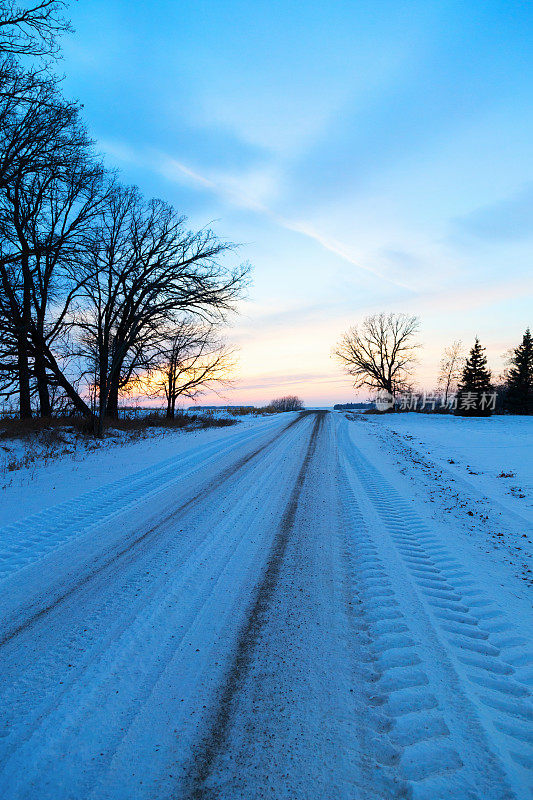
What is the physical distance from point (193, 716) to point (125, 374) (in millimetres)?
18294

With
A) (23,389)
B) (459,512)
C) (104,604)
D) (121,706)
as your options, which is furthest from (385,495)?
(23,389)

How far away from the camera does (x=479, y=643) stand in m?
2.68

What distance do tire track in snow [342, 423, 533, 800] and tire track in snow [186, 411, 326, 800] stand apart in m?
1.16

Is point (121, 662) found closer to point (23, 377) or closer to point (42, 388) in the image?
point (23, 377)

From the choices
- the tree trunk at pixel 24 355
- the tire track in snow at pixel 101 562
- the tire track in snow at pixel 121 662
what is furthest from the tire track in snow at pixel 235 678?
the tree trunk at pixel 24 355

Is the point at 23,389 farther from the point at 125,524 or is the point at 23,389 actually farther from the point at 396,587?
the point at 396,587

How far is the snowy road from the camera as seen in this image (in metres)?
1.73

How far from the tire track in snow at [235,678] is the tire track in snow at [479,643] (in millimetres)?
1164

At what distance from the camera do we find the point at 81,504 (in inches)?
237

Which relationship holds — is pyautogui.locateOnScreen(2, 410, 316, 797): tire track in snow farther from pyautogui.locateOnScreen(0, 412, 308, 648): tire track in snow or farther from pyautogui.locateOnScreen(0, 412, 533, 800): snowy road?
pyautogui.locateOnScreen(0, 412, 308, 648): tire track in snow

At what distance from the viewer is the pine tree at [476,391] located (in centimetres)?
3192

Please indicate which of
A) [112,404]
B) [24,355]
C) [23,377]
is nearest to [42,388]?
[23,377]

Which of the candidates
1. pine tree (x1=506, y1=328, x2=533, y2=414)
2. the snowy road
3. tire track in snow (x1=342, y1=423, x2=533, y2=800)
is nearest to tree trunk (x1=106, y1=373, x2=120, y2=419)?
the snowy road

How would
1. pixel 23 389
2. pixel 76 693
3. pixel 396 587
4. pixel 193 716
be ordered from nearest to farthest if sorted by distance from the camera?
pixel 193 716 < pixel 76 693 < pixel 396 587 < pixel 23 389
